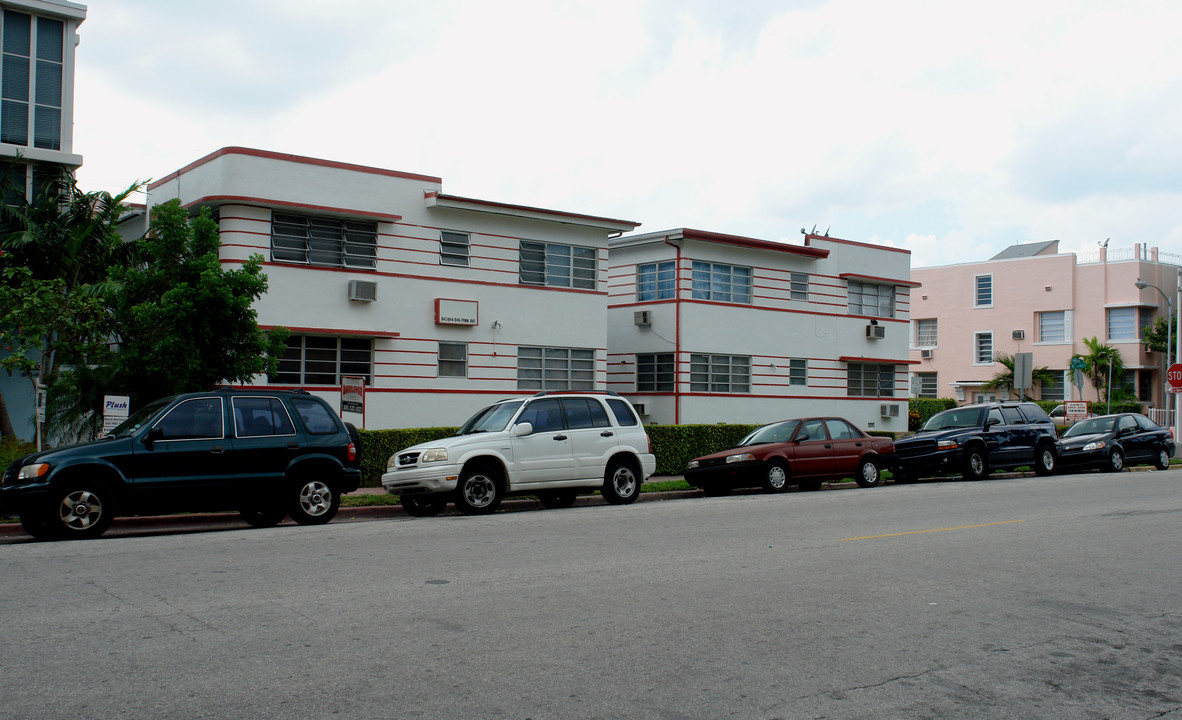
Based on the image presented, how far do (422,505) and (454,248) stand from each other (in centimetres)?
972

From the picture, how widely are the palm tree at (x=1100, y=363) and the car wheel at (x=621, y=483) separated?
135 ft

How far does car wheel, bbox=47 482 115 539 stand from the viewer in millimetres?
11578

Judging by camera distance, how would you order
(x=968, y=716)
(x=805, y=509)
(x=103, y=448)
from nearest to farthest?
1. (x=968, y=716)
2. (x=103, y=448)
3. (x=805, y=509)

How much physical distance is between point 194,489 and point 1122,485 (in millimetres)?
17354

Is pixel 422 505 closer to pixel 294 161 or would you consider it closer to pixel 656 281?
pixel 294 161

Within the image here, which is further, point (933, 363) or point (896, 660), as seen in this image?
point (933, 363)

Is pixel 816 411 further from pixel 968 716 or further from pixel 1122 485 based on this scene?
pixel 968 716

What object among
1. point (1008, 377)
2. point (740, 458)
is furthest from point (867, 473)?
point (1008, 377)

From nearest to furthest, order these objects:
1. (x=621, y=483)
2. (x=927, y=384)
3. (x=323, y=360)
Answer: (x=621, y=483), (x=323, y=360), (x=927, y=384)

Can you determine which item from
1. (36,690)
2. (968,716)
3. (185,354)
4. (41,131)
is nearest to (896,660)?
(968,716)

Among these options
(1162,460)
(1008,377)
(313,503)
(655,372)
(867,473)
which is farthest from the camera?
(1008,377)

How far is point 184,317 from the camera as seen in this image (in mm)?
15938

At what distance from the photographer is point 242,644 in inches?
248

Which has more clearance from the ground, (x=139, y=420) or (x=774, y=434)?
(x=139, y=420)
